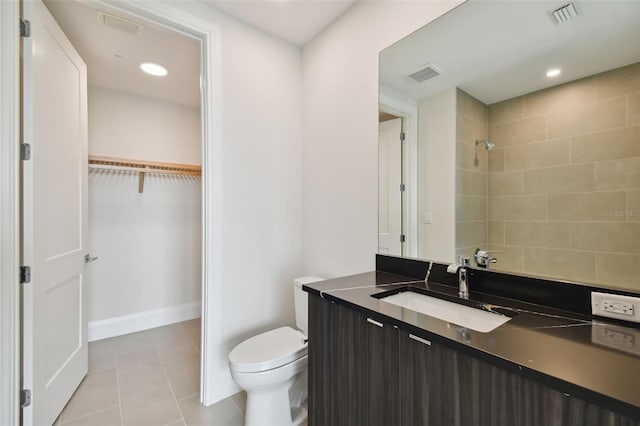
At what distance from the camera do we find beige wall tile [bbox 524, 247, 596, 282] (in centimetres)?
98

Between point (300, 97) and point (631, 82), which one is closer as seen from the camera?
point (631, 82)

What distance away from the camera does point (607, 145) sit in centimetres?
95

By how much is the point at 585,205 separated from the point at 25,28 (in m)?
2.57

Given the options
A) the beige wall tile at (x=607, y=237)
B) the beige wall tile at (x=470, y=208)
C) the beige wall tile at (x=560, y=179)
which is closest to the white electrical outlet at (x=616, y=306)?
the beige wall tile at (x=607, y=237)

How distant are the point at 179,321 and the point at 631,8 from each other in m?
3.87

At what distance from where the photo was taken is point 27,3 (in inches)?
54.3

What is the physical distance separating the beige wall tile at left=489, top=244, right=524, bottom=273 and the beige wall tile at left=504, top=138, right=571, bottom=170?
34 centimetres

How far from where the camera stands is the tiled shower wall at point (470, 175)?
4.16ft

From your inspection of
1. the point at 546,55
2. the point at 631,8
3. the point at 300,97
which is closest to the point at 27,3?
the point at 300,97

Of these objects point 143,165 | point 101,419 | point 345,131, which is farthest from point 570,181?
point 143,165

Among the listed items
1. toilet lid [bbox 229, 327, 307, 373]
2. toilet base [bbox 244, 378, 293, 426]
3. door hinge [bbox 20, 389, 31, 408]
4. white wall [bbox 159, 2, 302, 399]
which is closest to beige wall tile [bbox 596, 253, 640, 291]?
toilet lid [bbox 229, 327, 307, 373]

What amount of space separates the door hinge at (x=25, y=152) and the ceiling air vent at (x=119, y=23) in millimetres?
952

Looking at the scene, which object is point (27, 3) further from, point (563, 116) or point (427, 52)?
point (563, 116)

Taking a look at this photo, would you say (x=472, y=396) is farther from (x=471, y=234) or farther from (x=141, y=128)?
(x=141, y=128)
